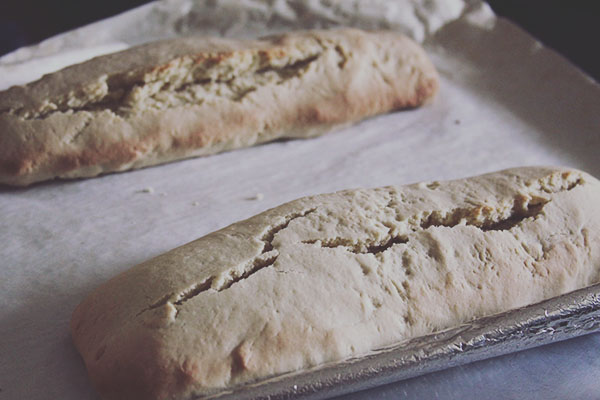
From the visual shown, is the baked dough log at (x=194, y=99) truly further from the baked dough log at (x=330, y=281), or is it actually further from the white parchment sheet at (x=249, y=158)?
the baked dough log at (x=330, y=281)

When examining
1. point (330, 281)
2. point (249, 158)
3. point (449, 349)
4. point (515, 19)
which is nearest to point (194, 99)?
point (249, 158)

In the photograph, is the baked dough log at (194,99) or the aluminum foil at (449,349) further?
the baked dough log at (194,99)

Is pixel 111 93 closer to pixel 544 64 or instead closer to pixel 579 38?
pixel 544 64

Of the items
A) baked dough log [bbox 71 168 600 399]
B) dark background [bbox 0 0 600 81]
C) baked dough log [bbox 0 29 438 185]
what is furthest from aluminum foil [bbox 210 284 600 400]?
dark background [bbox 0 0 600 81]

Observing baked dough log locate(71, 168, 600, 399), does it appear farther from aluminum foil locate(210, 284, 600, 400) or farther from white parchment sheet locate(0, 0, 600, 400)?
white parchment sheet locate(0, 0, 600, 400)

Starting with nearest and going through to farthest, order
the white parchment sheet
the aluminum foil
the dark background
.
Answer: the aluminum foil, the white parchment sheet, the dark background

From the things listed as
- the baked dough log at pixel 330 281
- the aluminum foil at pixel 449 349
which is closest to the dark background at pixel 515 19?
the baked dough log at pixel 330 281

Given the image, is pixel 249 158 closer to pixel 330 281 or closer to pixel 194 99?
pixel 194 99
